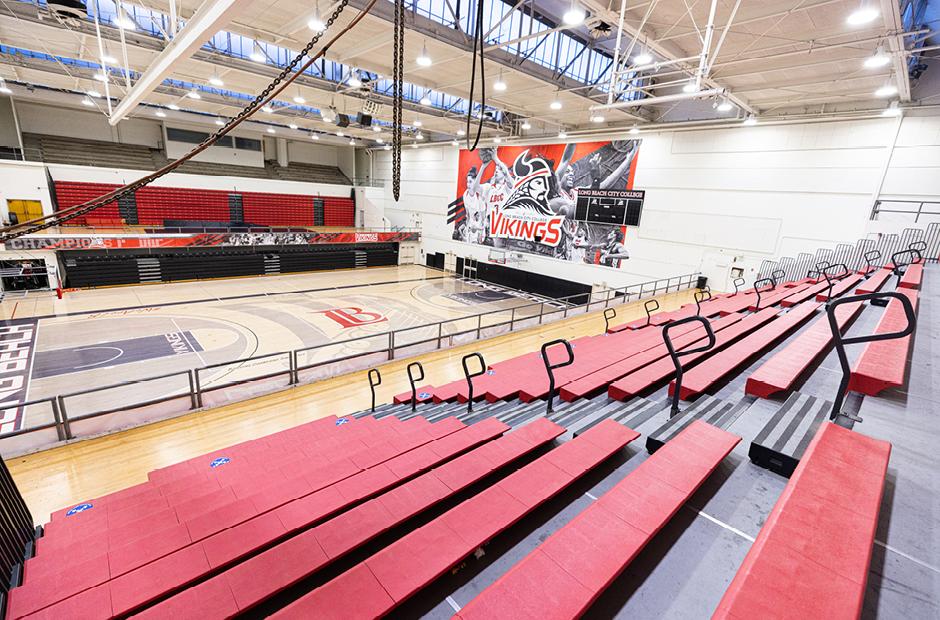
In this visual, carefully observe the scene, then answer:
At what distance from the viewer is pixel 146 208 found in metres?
22.7

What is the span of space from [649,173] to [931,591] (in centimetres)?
1614

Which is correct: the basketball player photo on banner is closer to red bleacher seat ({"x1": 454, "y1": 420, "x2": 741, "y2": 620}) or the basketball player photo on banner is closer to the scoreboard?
the scoreboard

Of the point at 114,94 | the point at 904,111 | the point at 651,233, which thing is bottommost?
the point at 651,233

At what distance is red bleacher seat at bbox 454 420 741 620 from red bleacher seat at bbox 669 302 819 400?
3.93 feet

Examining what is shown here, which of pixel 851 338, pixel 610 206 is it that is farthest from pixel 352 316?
pixel 851 338

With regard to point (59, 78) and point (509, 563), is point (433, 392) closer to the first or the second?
point (509, 563)

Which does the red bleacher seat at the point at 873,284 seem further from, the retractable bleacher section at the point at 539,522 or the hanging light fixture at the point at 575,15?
the hanging light fixture at the point at 575,15

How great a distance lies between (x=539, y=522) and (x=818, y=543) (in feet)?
3.88

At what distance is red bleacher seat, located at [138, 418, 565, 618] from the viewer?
5.91 ft

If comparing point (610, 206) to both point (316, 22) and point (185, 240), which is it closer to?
point (316, 22)

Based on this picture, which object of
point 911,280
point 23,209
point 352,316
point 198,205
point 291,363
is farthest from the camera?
point 198,205

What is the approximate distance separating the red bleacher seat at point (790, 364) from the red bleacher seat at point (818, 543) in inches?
48.5

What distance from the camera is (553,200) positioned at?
18.8 meters

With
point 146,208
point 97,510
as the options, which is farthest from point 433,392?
point 146,208
